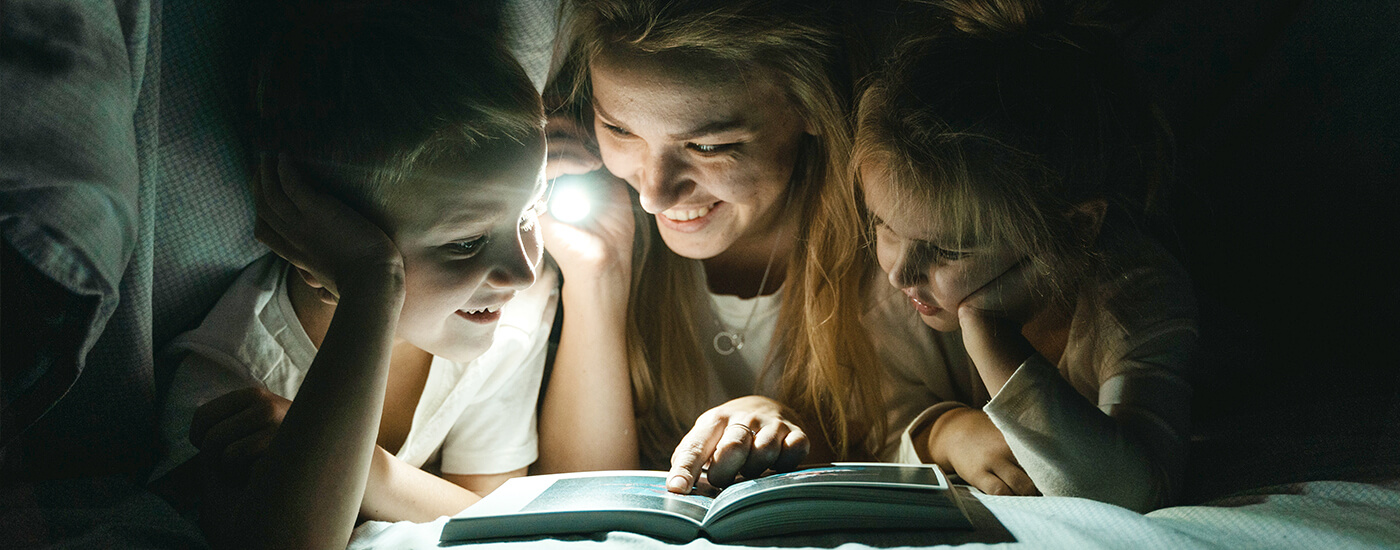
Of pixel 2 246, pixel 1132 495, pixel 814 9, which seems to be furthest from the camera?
pixel 814 9

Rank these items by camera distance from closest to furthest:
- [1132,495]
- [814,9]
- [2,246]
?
1. [2,246]
2. [1132,495]
3. [814,9]

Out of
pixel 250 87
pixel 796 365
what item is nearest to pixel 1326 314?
pixel 796 365

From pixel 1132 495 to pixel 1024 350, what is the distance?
0.55 ft

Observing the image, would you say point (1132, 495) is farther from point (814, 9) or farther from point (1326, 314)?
point (814, 9)

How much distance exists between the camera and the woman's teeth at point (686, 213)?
993mm

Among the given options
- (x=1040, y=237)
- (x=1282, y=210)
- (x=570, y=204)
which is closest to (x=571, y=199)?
(x=570, y=204)

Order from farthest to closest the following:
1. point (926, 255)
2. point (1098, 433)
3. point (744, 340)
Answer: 1. point (744, 340)
2. point (926, 255)
3. point (1098, 433)

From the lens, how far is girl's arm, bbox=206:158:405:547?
64 centimetres

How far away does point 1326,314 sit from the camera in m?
0.92

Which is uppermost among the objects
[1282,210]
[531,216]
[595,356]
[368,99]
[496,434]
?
[1282,210]

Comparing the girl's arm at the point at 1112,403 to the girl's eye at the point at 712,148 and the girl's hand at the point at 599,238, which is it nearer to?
the girl's eye at the point at 712,148

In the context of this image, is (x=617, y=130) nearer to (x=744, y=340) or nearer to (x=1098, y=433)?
(x=744, y=340)

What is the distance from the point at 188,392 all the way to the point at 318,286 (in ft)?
0.52

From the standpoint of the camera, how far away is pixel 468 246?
31.8 inches
